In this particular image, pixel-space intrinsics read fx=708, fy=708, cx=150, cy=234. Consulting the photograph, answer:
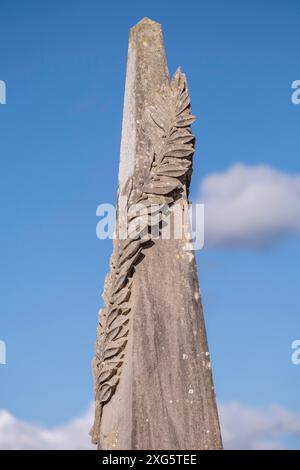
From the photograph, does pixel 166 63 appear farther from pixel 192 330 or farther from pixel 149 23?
pixel 192 330

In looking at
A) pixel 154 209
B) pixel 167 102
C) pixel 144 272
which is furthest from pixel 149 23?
pixel 144 272

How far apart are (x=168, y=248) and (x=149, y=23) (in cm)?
265

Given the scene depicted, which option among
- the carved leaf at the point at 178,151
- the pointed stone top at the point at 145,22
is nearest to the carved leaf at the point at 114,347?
the carved leaf at the point at 178,151

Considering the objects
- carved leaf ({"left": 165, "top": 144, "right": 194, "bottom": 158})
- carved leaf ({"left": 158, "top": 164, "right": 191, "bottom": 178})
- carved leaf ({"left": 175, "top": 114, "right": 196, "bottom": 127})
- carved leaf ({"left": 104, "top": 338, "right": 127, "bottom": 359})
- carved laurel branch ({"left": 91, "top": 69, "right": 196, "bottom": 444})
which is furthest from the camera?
carved leaf ({"left": 175, "top": 114, "right": 196, "bottom": 127})

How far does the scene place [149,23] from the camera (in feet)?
25.0

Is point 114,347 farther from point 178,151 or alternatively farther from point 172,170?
point 178,151

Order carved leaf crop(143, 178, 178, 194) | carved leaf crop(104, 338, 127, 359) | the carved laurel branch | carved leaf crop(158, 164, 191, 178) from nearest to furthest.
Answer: carved leaf crop(104, 338, 127, 359), the carved laurel branch, carved leaf crop(143, 178, 178, 194), carved leaf crop(158, 164, 191, 178)

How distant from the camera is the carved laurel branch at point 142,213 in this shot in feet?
20.7

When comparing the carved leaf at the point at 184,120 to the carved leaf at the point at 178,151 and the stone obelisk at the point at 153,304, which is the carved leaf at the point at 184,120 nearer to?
the stone obelisk at the point at 153,304

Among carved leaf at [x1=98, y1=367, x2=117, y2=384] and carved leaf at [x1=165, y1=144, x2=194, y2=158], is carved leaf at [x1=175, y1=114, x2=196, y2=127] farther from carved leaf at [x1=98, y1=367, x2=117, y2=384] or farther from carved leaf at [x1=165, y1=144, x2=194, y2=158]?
carved leaf at [x1=98, y1=367, x2=117, y2=384]

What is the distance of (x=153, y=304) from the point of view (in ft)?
20.4

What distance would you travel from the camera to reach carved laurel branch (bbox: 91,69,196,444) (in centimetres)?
630

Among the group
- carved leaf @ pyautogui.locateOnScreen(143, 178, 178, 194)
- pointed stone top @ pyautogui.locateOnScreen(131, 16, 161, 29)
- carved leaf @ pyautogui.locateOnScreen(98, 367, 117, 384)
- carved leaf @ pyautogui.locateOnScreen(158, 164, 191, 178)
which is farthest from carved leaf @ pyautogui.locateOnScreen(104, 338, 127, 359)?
pointed stone top @ pyautogui.locateOnScreen(131, 16, 161, 29)

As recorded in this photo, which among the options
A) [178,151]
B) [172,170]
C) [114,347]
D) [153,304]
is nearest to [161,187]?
[172,170]
